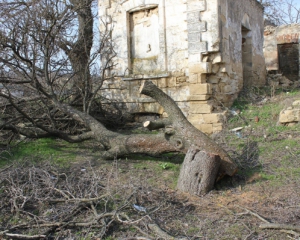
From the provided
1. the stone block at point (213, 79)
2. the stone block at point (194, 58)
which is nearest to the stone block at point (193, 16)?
the stone block at point (194, 58)

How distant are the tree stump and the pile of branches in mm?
275

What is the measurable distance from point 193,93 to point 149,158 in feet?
7.12

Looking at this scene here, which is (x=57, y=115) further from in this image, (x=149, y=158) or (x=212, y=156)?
(x=212, y=156)

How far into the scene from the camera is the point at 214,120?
24.1ft

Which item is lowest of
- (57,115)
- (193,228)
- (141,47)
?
(193,228)

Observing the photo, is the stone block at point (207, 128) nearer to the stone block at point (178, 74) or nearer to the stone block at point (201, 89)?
the stone block at point (201, 89)

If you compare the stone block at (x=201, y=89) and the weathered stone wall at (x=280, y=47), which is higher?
the weathered stone wall at (x=280, y=47)

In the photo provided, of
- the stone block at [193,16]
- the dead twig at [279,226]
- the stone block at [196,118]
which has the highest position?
the stone block at [193,16]

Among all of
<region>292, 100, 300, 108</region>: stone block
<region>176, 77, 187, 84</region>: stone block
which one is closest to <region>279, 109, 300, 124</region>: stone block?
<region>292, 100, 300, 108</region>: stone block

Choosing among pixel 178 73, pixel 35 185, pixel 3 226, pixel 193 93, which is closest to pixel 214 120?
pixel 193 93

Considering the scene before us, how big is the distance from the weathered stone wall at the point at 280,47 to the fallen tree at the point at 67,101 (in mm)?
7486

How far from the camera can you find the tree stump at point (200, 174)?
15.1ft

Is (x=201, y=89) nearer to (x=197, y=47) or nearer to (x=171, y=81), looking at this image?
(x=171, y=81)

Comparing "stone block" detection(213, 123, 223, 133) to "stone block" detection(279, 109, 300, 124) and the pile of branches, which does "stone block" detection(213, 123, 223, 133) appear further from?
the pile of branches
